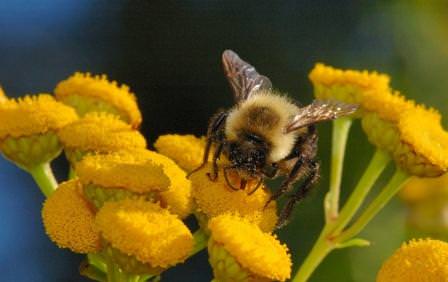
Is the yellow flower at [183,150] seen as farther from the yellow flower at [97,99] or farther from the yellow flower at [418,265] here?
the yellow flower at [418,265]

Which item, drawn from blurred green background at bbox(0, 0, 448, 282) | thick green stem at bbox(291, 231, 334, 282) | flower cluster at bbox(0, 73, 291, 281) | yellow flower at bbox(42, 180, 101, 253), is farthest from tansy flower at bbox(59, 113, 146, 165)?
blurred green background at bbox(0, 0, 448, 282)

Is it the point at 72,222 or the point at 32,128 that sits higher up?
the point at 32,128

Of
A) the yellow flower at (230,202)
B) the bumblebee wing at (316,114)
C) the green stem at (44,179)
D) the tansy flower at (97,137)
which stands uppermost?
the bumblebee wing at (316,114)

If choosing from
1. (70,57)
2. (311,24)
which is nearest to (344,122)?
(311,24)

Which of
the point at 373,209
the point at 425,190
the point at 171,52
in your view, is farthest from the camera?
the point at 171,52

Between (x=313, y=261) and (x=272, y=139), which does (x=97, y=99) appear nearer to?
(x=272, y=139)

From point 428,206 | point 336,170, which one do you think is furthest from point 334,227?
point 428,206

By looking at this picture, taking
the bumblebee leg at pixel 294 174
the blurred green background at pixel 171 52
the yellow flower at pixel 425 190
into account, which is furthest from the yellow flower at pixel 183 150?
the blurred green background at pixel 171 52
